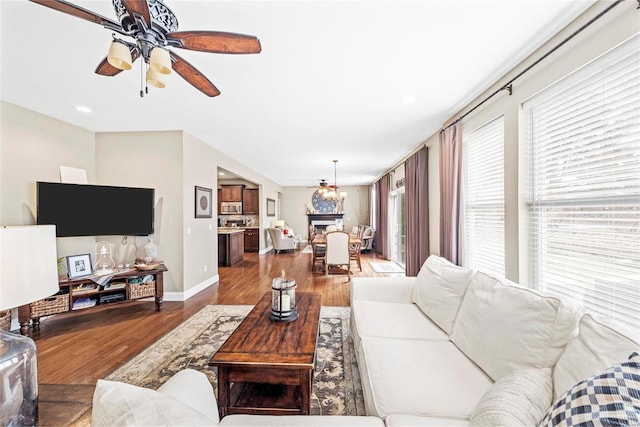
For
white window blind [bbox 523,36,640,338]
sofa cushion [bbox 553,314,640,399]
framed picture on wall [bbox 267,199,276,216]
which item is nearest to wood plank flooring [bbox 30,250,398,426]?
sofa cushion [bbox 553,314,640,399]

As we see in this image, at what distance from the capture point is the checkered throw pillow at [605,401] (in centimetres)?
62

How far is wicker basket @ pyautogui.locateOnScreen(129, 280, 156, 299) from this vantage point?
342 cm

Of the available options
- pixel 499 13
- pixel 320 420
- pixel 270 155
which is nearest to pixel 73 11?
pixel 320 420

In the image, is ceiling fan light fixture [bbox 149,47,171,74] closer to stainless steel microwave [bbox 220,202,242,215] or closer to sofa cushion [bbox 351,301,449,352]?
sofa cushion [bbox 351,301,449,352]

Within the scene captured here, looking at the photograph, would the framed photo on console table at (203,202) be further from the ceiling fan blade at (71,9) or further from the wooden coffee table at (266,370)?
the ceiling fan blade at (71,9)

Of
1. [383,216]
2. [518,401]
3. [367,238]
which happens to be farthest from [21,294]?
[367,238]

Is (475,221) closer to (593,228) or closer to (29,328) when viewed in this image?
(593,228)

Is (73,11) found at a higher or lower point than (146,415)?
higher

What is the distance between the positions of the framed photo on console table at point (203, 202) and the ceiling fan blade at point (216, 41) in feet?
10.6

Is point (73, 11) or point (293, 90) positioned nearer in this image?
point (73, 11)

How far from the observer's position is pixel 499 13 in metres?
1.54

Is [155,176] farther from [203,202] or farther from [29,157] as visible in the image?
[29,157]

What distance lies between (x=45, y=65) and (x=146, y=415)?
294 centimetres

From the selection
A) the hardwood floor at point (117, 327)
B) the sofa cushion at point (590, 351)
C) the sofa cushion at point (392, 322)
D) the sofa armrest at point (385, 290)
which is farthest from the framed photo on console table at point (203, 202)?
the sofa cushion at point (590, 351)
